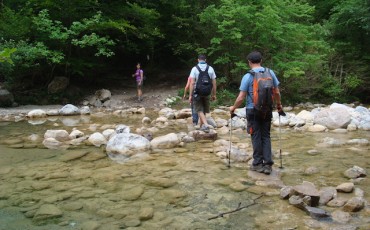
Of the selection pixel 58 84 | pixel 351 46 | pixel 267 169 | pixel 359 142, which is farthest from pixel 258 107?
pixel 351 46

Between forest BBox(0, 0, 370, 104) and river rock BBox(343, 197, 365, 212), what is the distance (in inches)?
381

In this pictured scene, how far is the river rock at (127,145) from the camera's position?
6445mm

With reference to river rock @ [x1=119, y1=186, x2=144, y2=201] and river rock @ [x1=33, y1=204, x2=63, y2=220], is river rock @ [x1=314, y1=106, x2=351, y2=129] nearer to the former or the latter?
river rock @ [x1=119, y1=186, x2=144, y2=201]

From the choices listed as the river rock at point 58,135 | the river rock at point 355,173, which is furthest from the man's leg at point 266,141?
the river rock at point 58,135

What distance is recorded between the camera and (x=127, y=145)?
21.4ft

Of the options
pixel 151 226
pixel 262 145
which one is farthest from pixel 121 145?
pixel 151 226

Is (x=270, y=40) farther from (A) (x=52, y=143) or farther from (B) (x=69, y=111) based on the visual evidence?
(A) (x=52, y=143)

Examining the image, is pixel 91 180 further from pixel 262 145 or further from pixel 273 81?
pixel 273 81

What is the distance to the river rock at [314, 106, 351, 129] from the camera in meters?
8.85

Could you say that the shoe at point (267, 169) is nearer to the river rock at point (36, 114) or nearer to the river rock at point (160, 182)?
the river rock at point (160, 182)

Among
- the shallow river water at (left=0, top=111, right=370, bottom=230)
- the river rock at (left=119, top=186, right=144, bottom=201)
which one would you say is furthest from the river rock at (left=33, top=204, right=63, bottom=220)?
the river rock at (left=119, top=186, right=144, bottom=201)

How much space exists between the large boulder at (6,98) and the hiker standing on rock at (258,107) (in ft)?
36.4

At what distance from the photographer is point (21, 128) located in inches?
367

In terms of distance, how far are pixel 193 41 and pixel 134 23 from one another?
2.93 m
